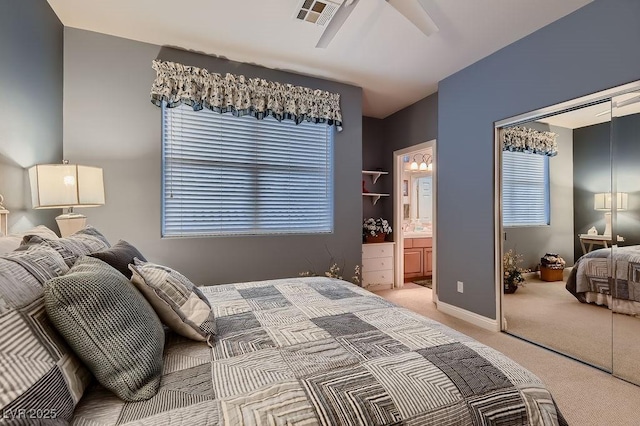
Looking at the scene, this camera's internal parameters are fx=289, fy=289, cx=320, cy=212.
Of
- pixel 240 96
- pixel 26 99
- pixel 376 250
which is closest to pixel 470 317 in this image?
pixel 376 250

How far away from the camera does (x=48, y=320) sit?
0.81m

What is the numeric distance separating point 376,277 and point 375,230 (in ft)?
2.38

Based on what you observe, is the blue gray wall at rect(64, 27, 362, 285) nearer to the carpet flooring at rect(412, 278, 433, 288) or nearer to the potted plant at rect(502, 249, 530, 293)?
the potted plant at rect(502, 249, 530, 293)

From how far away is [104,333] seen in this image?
0.81m

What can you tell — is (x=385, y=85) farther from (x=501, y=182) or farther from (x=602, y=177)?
(x=602, y=177)

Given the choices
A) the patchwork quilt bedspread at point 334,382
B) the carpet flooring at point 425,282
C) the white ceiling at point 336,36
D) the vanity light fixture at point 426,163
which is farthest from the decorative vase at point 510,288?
the vanity light fixture at point 426,163

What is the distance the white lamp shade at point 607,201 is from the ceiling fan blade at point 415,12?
6.09ft

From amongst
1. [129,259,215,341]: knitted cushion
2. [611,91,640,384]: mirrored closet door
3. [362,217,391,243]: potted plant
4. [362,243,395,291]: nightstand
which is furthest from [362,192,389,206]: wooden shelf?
[129,259,215,341]: knitted cushion

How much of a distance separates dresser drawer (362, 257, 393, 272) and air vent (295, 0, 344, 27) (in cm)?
313

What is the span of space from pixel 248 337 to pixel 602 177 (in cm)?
287

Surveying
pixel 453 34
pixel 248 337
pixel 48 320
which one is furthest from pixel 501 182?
pixel 48 320

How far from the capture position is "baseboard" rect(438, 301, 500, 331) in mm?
2963

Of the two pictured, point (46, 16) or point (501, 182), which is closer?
point (46, 16)

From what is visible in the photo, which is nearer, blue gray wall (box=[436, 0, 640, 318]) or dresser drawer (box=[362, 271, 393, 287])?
blue gray wall (box=[436, 0, 640, 318])
